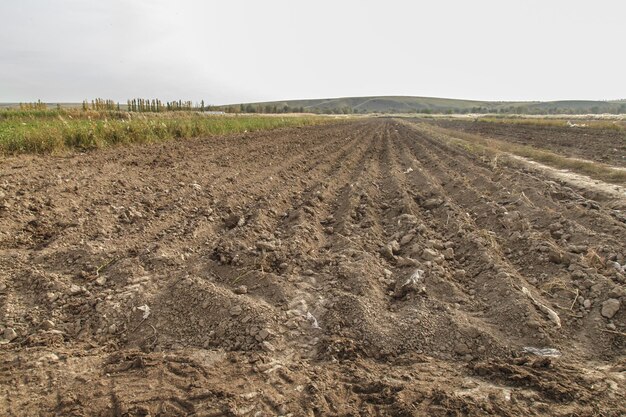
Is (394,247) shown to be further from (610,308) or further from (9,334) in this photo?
(9,334)

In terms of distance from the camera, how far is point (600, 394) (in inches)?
83.5

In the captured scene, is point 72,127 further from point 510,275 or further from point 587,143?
point 587,143

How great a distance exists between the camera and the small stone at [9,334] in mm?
2391

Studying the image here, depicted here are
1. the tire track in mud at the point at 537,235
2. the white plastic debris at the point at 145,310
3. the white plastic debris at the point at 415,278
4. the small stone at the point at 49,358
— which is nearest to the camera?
the small stone at the point at 49,358

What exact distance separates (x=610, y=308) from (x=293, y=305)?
8.29 feet

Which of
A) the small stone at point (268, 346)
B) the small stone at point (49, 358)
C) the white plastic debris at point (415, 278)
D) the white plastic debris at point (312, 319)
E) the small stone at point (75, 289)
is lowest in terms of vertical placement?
the small stone at point (268, 346)

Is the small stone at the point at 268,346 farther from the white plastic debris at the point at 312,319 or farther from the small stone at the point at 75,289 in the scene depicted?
the small stone at the point at 75,289

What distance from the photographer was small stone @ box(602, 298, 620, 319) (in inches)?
116

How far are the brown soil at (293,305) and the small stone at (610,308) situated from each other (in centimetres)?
1

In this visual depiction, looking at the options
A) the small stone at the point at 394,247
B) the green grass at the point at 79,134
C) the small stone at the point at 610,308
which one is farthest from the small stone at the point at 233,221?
the green grass at the point at 79,134

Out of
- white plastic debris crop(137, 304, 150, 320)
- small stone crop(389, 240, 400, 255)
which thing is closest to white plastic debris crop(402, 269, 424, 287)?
small stone crop(389, 240, 400, 255)

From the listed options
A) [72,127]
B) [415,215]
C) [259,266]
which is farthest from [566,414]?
[72,127]

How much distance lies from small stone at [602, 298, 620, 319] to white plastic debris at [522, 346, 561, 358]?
746 millimetres

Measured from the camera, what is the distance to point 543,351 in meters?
2.56
